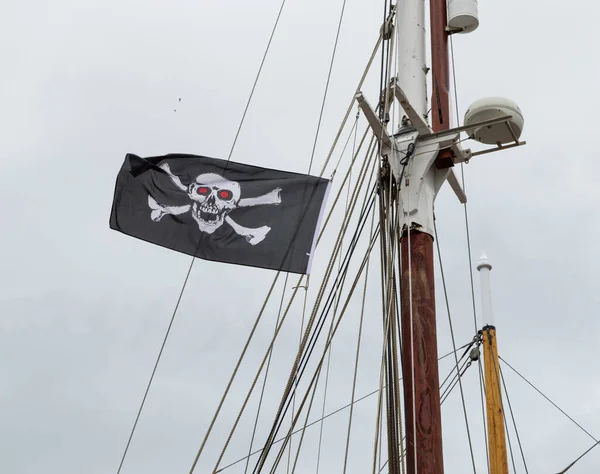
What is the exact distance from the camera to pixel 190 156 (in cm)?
1055

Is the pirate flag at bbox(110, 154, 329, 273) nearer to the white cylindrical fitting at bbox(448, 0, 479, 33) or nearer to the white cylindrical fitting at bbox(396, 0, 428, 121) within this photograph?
the white cylindrical fitting at bbox(396, 0, 428, 121)

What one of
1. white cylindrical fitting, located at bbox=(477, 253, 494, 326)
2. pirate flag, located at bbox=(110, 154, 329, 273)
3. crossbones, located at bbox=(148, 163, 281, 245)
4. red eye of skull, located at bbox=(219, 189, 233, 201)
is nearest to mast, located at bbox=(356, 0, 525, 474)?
pirate flag, located at bbox=(110, 154, 329, 273)

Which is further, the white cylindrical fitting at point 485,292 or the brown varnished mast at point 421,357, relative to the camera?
the white cylindrical fitting at point 485,292

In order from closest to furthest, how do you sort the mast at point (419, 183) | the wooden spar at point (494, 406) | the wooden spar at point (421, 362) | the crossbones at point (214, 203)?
the wooden spar at point (421, 362) < the mast at point (419, 183) < the crossbones at point (214, 203) < the wooden spar at point (494, 406)

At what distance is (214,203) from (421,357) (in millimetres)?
3199

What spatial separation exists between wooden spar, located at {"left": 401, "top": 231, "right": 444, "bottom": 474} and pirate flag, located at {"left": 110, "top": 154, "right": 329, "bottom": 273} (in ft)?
4.02

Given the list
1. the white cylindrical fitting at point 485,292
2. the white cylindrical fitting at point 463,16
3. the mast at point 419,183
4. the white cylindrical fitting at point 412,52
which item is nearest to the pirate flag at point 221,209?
the mast at point 419,183

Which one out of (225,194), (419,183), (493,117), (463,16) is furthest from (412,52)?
(225,194)

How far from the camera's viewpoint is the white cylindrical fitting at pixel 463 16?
11.1 m

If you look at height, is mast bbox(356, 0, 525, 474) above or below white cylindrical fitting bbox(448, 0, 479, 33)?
below

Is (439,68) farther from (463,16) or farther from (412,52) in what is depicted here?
(463,16)

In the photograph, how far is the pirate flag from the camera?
9.96 meters

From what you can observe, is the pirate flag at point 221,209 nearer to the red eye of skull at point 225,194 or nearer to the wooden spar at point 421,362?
the red eye of skull at point 225,194

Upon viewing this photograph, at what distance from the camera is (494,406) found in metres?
16.1
